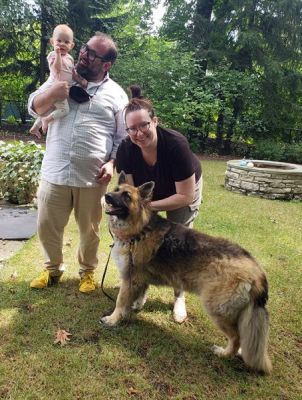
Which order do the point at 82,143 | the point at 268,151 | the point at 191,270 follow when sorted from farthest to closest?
the point at 268,151, the point at 82,143, the point at 191,270

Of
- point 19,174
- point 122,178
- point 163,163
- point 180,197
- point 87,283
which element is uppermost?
point 163,163

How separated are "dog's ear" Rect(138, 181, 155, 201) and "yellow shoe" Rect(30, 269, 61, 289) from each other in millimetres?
1495

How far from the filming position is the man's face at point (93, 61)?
302 cm

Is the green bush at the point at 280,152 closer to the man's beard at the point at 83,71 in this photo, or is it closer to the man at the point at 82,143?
the man at the point at 82,143

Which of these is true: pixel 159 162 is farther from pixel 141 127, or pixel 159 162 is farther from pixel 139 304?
pixel 139 304

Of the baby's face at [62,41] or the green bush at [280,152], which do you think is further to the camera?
the green bush at [280,152]

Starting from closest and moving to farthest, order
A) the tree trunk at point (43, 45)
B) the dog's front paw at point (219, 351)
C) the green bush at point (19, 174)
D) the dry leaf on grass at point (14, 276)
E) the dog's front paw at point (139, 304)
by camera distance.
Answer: the dog's front paw at point (219, 351) < the dog's front paw at point (139, 304) < the dry leaf on grass at point (14, 276) < the green bush at point (19, 174) < the tree trunk at point (43, 45)

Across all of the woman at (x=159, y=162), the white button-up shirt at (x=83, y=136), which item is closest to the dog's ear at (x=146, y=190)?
the woman at (x=159, y=162)

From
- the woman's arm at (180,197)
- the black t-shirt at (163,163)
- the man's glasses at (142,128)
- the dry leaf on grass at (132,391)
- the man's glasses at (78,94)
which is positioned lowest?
the dry leaf on grass at (132,391)

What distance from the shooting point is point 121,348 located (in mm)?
2830

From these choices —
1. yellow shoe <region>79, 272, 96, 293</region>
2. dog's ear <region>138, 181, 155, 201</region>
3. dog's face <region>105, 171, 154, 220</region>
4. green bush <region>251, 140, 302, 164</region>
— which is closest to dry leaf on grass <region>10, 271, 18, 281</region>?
yellow shoe <region>79, 272, 96, 293</region>

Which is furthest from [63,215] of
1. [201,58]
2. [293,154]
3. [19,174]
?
[201,58]

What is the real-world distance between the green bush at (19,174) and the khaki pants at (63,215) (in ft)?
9.79

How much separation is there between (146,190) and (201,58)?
15.5 meters
